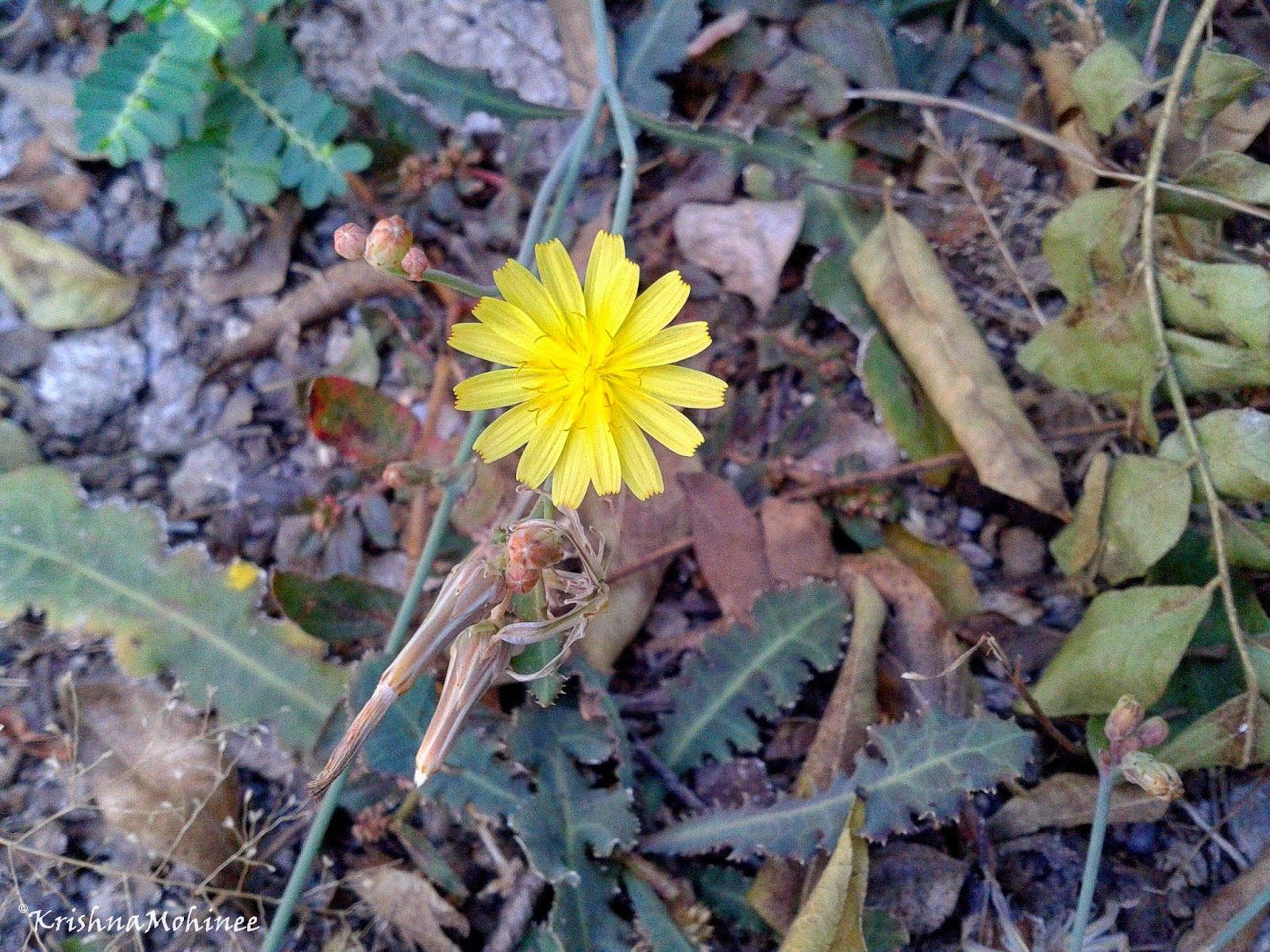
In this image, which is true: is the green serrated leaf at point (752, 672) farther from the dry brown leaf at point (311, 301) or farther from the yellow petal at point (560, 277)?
the dry brown leaf at point (311, 301)

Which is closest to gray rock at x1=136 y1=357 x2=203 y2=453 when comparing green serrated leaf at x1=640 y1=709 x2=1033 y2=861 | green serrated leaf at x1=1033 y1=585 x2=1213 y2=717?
green serrated leaf at x1=640 y1=709 x2=1033 y2=861

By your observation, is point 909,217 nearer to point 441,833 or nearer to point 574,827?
point 574,827

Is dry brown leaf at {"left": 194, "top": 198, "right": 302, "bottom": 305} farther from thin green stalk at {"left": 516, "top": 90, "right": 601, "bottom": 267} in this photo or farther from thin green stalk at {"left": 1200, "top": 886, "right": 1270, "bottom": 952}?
thin green stalk at {"left": 1200, "top": 886, "right": 1270, "bottom": 952}

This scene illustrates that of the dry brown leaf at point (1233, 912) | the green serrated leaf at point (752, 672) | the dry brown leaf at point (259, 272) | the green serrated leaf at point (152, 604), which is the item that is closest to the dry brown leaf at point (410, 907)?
the green serrated leaf at point (152, 604)

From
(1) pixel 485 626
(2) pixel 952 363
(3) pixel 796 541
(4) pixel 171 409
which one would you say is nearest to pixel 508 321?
(1) pixel 485 626

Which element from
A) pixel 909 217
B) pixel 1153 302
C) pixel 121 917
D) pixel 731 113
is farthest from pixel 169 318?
pixel 1153 302

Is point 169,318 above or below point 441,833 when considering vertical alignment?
above

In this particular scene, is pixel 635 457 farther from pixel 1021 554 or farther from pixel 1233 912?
pixel 1233 912
